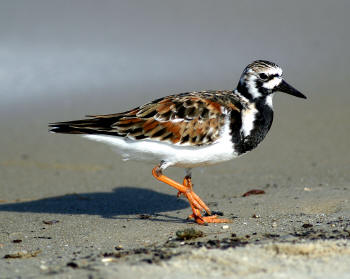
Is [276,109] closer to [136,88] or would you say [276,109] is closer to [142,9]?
[136,88]

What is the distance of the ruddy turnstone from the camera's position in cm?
579

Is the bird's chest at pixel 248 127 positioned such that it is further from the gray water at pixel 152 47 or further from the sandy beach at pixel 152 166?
the gray water at pixel 152 47

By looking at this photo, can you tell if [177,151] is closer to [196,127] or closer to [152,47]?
[196,127]

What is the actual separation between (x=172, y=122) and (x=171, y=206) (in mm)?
1481

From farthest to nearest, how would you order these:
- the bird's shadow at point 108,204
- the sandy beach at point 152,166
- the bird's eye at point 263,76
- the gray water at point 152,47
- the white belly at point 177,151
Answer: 1. the gray water at point 152,47
2. the bird's shadow at point 108,204
3. the bird's eye at point 263,76
4. the white belly at point 177,151
5. the sandy beach at point 152,166

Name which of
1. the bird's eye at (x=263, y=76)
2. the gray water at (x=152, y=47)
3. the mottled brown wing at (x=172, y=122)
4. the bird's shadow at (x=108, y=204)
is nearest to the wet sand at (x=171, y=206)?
the bird's shadow at (x=108, y=204)

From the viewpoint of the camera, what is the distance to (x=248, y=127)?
5828mm

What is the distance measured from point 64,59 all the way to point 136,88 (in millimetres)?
1844

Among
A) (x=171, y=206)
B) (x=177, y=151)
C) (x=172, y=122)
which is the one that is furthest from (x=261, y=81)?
(x=171, y=206)

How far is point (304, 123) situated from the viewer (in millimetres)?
10391

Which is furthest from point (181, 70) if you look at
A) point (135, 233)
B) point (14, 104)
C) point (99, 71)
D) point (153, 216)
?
point (135, 233)

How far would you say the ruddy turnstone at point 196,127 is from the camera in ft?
19.0

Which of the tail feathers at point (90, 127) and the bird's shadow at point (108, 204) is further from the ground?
the tail feathers at point (90, 127)

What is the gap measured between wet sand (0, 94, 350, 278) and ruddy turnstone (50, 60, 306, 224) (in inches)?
26.6
